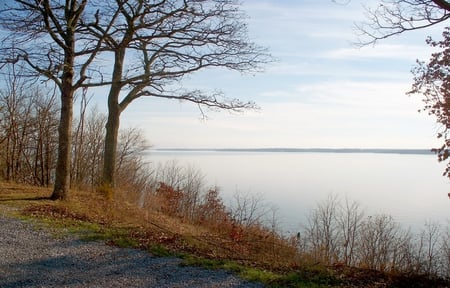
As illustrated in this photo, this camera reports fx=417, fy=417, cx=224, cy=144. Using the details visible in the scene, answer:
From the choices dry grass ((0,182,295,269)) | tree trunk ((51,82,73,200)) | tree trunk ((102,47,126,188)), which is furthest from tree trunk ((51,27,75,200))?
tree trunk ((102,47,126,188))

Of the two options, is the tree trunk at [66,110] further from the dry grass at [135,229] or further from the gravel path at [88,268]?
the gravel path at [88,268]

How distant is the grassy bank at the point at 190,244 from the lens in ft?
23.1

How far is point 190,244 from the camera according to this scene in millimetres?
9008

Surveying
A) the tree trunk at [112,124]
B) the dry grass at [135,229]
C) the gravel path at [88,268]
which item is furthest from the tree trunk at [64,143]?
the gravel path at [88,268]

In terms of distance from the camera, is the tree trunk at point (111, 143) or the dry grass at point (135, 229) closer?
the dry grass at point (135, 229)

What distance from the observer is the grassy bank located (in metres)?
7.05

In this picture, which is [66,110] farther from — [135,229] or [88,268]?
[88,268]

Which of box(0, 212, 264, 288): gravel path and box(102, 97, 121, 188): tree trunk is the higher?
box(102, 97, 121, 188): tree trunk

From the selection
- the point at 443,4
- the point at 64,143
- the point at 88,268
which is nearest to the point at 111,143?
the point at 64,143

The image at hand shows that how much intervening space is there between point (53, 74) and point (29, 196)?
4.20m

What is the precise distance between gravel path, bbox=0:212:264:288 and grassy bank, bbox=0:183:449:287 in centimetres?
37

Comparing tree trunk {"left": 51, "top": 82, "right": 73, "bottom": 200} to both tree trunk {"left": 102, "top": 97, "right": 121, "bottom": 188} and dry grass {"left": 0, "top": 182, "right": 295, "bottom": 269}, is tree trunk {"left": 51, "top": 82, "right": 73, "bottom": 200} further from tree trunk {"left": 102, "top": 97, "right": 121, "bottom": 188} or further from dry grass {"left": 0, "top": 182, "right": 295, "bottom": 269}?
tree trunk {"left": 102, "top": 97, "right": 121, "bottom": 188}

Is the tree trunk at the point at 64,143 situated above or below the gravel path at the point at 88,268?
above

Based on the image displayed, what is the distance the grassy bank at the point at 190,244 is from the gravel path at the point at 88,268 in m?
0.37
